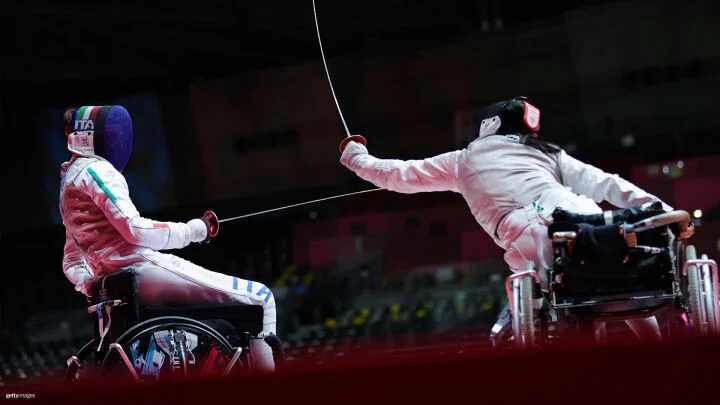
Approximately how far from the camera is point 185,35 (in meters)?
5.45

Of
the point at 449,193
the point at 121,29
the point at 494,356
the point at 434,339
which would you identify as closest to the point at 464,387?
the point at 494,356

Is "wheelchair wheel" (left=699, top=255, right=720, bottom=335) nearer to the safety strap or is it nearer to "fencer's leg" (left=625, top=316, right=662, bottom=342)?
"fencer's leg" (left=625, top=316, right=662, bottom=342)

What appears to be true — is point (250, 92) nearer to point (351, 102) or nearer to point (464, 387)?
point (351, 102)

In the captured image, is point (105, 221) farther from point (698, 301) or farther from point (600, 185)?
point (698, 301)

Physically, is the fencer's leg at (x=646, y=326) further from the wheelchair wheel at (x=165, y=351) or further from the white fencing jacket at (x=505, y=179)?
the wheelchair wheel at (x=165, y=351)

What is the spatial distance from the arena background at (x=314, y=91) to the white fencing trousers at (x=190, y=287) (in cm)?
194

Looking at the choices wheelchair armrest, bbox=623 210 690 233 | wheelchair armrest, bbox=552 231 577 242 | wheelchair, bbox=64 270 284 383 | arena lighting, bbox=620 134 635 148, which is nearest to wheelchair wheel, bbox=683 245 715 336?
wheelchair armrest, bbox=623 210 690 233

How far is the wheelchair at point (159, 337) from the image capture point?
9.29 ft

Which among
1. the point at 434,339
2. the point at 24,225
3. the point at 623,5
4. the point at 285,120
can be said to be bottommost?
the point at 434,339

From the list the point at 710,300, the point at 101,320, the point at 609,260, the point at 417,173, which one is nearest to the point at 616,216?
the point at 609,260

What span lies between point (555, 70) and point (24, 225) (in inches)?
134

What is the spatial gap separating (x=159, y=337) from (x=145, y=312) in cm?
17

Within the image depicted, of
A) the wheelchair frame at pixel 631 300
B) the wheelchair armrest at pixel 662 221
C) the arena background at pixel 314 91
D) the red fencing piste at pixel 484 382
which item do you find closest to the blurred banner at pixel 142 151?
the arena background at pixel 314 91

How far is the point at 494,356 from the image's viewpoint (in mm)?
1505
